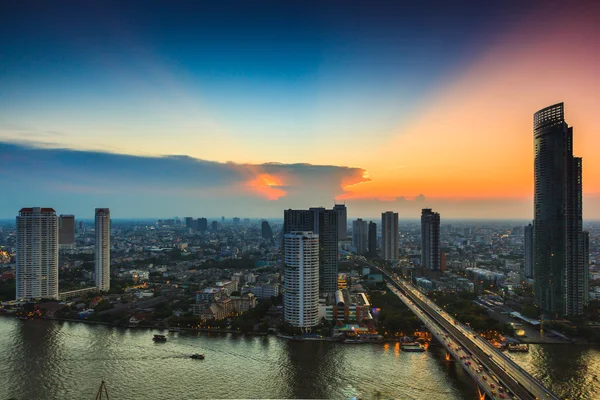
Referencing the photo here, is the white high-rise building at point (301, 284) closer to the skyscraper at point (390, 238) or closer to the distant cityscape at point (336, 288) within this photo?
the distant cityscape at point (336, 288)

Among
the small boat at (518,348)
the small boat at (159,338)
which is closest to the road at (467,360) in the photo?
the small boat at (518,348)

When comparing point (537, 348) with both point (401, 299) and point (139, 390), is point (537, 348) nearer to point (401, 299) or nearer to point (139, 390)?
point (401, 299)

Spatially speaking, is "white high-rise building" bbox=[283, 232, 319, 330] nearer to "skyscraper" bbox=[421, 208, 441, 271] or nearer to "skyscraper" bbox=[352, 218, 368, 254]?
"skyscraper" bbox=[421, 208, 441, 271]

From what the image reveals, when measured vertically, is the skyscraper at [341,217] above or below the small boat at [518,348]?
above

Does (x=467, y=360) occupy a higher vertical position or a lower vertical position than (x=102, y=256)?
lower

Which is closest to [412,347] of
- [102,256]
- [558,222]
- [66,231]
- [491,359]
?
[491,359]

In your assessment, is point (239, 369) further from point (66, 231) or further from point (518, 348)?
point (66, 231)
